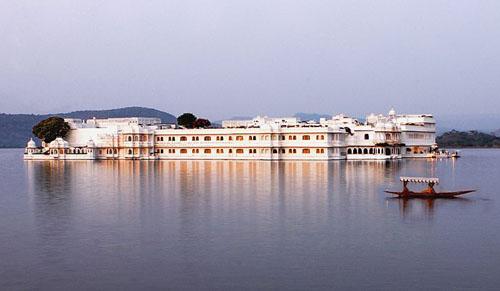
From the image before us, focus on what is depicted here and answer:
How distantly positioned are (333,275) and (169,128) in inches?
2618

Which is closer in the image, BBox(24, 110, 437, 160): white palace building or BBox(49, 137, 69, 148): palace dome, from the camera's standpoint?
BBox(24, 110, 437, 160): white palace building

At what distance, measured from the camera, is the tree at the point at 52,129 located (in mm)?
80500

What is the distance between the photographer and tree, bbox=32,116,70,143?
80.5 m

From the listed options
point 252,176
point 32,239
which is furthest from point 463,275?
point 252,176

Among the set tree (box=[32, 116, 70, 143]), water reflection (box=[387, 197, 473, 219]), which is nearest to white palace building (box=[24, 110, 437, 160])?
tree (box=[32, 116, 70, 143])

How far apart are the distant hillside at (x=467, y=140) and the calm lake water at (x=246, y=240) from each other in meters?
111

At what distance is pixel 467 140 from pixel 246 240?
132 metres

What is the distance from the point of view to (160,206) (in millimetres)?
26844

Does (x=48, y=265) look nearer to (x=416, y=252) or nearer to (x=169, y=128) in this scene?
(x=416, y=252)

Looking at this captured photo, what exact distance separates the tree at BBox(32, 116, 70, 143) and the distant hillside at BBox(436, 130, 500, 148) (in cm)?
8171

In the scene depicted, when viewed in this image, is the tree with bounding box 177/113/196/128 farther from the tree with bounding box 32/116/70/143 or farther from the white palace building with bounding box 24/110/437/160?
the tree with bounding box 32/116/70/143

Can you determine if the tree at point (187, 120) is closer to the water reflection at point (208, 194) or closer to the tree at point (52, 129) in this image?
the tree at point (52, 129)

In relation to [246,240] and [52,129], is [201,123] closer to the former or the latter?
[52,129]

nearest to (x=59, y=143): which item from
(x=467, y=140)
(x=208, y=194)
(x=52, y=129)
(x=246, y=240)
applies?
(x=52, y=129)
